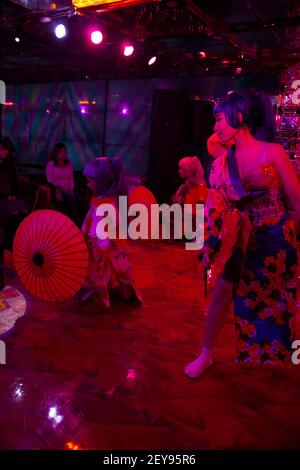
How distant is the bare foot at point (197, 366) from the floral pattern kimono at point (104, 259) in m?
1.28

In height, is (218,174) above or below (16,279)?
above

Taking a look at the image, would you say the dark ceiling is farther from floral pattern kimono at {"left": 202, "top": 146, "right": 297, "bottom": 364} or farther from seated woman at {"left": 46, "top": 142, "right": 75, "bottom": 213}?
floral pattern kimono at {"left": 202, "top": 146, "right": 297, "bottom": 364}

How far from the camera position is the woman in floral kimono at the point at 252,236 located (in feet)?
7.77

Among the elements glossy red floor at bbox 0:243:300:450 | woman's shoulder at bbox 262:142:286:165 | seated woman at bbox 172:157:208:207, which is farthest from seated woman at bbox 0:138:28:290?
woman's shoulder at bbox 262:142:286:165

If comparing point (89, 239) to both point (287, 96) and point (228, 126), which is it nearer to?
point (228, 126)

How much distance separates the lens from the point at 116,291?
4172mm

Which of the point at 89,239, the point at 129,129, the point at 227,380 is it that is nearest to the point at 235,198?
the point at 227,380

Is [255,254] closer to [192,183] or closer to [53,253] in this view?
[53,253]

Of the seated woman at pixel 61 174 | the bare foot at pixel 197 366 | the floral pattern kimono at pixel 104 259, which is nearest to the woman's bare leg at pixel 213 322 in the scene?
the bare foot at pixel 197 366

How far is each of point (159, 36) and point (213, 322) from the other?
5.38 meters

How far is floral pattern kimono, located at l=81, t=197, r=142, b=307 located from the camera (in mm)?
3918

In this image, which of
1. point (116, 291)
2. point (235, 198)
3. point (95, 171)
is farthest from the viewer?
point (116, 291)

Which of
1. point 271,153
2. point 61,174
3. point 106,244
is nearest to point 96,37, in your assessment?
point 61,174

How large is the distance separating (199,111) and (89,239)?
6018 millimetres
